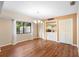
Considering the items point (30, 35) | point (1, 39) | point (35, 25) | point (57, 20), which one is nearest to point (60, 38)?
point (57, 20)

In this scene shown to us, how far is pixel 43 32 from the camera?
6.24m

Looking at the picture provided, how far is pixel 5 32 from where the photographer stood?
13.2 feet

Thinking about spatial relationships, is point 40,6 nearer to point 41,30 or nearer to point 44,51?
point 44,51

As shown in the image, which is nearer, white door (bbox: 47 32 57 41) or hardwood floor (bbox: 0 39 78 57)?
hardwood floor (bbox: 0 39 78 57)

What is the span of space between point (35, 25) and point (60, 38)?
7.81ft

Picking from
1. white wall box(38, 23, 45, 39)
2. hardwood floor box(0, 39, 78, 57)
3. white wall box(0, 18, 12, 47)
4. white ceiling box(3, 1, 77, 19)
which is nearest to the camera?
hardwood floor box(0, 39, 78, 57)

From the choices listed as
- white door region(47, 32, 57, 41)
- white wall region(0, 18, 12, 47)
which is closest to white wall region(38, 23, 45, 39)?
white door region(47, 32, 57, 41)

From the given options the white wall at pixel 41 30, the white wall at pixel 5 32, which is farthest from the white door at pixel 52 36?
the white wall at pixel 5 32

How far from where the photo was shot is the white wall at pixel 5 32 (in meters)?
3.82

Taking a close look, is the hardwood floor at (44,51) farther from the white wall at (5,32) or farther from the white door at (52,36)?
the white door at (52,36)

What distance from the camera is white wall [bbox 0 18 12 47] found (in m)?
3.82

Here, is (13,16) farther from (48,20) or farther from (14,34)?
(48,20)

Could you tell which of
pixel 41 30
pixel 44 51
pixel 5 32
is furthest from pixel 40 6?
pixel 41 30

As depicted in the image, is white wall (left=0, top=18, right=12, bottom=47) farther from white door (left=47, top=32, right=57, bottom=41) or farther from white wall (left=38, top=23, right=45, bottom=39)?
white wall (left=38, top=23, right=45, bottom=39)
